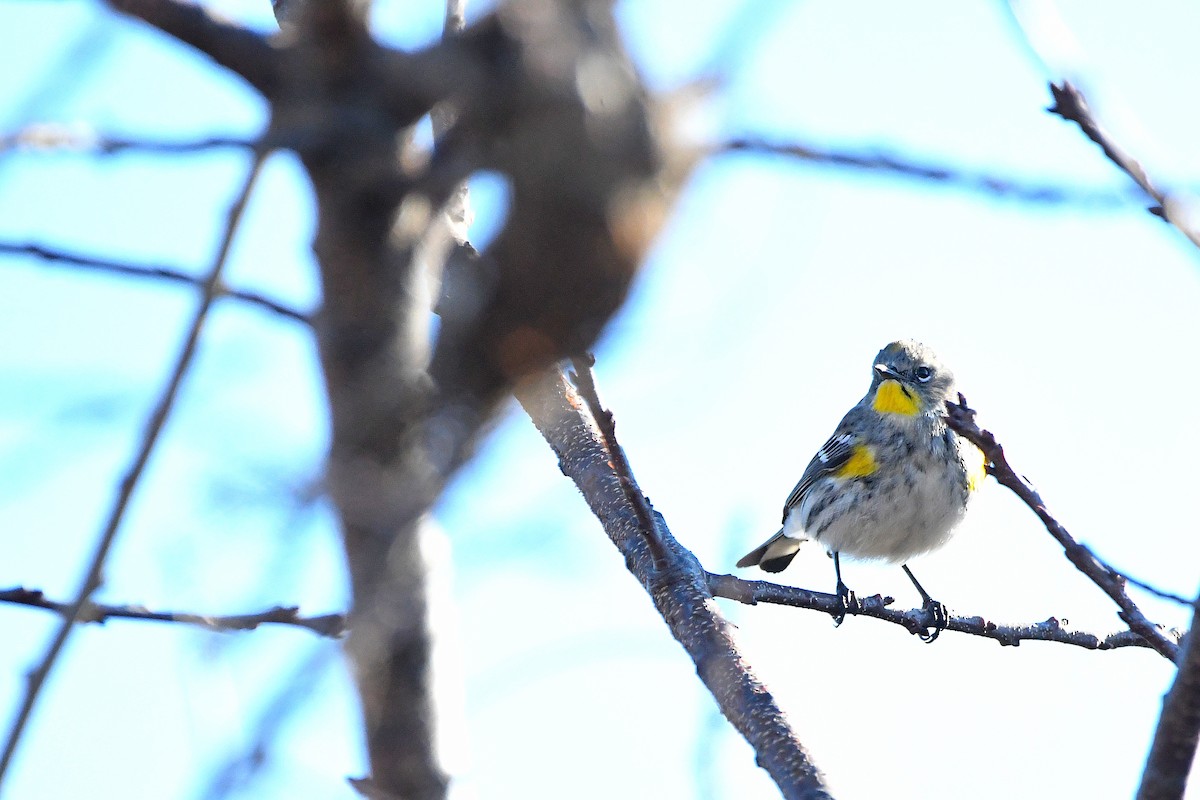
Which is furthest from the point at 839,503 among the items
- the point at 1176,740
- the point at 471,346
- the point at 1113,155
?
the point at 471,346

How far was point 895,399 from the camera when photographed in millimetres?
8930

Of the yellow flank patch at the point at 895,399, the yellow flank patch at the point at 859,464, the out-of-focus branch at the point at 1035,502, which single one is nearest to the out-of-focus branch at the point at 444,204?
the out-of-focus branch at the point at 1035,502

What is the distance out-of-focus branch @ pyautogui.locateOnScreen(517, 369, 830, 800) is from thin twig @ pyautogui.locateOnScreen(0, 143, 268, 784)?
1.15 m

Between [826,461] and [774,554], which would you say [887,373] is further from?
[774,554]

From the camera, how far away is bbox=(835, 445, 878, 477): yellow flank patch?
27.8ft

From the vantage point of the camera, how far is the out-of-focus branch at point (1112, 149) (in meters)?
1.83

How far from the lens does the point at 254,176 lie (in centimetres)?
150

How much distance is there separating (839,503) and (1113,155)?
687 cm

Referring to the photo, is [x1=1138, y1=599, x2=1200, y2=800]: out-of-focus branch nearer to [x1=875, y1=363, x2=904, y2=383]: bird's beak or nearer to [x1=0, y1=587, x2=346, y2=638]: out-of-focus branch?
[x1=0, y1=587, x2=346, y2=638]: out-of-focus branch

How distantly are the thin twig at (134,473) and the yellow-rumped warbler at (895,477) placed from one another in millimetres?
6617

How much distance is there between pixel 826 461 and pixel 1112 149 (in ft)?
23.9

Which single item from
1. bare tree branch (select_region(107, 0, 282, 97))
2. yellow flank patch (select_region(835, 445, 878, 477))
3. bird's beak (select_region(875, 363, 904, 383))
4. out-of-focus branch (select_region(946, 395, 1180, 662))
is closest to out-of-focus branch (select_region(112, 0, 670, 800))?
bare tree branch (select_region(107, 0, 282, 97))

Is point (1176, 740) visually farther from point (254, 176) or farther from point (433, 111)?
point (254, 176)

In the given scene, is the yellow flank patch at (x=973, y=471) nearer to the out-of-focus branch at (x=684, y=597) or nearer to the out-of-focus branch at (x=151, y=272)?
the out-of-focus branch at (x=684, y=597)
